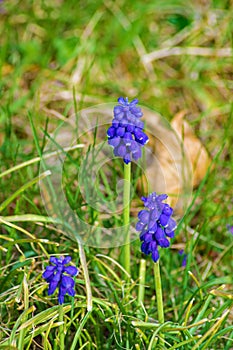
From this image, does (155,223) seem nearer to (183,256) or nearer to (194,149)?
(183,256)

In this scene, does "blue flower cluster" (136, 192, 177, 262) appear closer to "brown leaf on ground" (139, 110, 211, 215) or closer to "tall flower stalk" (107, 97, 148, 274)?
"tall flower stalk" (107, 97, 148, 274)

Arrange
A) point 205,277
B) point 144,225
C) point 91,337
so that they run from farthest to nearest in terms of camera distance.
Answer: point 205,277 < point 91,337 < point 144,225

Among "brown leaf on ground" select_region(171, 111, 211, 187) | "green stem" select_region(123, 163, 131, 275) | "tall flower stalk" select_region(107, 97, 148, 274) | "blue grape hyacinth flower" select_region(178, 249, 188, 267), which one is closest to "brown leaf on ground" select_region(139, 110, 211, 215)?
"brown leaf on ground" select_region(171, 111, 211, 187)

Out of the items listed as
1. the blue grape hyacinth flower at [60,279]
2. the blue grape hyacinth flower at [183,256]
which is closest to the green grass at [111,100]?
the blue grape hyacinth flower at [183,256]

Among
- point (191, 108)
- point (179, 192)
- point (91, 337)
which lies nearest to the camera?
point (91, 337)

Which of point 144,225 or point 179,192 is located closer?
point 144,225

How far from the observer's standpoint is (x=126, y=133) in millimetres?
2094

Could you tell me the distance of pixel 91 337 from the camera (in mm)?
2531

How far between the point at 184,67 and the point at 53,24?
968mm

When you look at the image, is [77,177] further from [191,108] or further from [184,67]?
[184,67]

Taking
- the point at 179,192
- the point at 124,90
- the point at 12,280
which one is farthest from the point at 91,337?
the point at 124,90

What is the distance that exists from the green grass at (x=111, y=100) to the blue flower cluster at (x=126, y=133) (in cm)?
50

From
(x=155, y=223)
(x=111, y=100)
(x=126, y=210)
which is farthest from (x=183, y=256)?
(x=111, y=100)

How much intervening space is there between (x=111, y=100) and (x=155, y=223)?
215 cm
